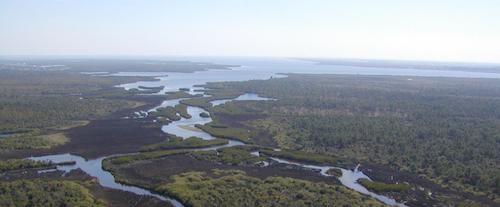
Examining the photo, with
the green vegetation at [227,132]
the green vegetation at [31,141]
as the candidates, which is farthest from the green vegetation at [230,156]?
the green vegetation at [31,141]

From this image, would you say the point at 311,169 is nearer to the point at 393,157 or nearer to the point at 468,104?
the point at 393,157

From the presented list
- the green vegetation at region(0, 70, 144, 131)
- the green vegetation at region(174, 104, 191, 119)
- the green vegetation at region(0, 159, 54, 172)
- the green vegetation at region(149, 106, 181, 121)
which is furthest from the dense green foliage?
the green vegetation at region(0, 159, 54, 172)

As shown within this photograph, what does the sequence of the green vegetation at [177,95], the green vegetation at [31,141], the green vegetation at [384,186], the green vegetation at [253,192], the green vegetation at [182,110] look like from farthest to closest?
the green vegetation at [177,95] < the green vegetation at [182,110] < the green vegetation at [31,141] < the green vegetation at [384,186] < the green vegetation at [253,192]

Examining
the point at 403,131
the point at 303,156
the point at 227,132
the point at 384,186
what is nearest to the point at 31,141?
the point at 227,132

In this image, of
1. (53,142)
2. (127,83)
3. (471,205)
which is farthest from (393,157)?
(127,83)

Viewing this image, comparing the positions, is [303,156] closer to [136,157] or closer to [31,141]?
[136,157]

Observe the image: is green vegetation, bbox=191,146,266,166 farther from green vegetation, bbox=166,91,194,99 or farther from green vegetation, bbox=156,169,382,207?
green vegetation, bbox=166,91,194,99

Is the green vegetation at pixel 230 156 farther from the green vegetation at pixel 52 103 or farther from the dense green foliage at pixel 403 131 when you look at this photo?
the green vegetation at pixel 52 103
